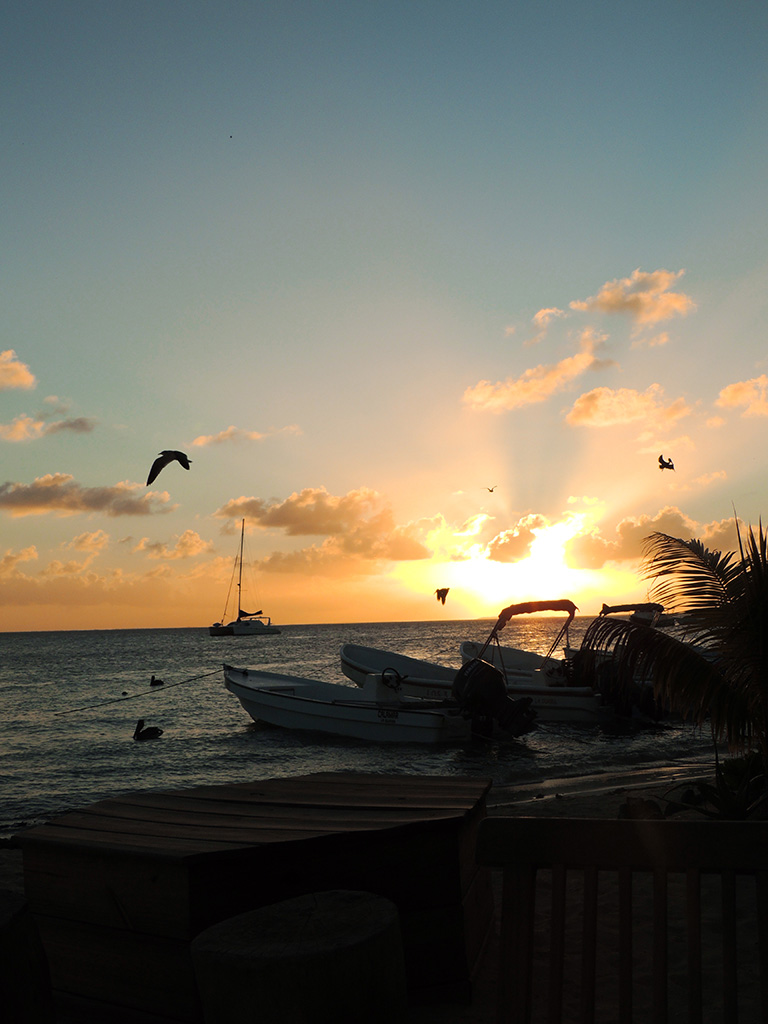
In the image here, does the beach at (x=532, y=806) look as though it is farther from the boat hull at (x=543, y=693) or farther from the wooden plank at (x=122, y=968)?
the boat hull at (x=543, y=693)

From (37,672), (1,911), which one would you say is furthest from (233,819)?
(37,672)

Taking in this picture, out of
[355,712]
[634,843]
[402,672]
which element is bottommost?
[355,712]

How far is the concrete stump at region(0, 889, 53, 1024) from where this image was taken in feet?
8.68

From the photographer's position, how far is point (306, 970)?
2.52 m

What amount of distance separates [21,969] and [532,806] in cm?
1028

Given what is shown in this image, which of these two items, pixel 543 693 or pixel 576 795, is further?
pixel 543 693

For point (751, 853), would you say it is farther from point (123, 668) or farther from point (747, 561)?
point (123, 668)

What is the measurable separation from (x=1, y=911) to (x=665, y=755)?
21.3 meters

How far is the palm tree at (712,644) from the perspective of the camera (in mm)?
6918

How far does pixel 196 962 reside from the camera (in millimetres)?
2650

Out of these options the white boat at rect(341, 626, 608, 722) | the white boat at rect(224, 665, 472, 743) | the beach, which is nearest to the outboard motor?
the white boat at rect(224, 665, 472, 743)

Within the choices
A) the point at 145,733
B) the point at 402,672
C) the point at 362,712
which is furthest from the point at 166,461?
the point at 402,672

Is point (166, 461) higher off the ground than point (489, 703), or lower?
higher

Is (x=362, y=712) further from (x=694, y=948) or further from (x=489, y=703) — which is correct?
(x=694, y=948)
